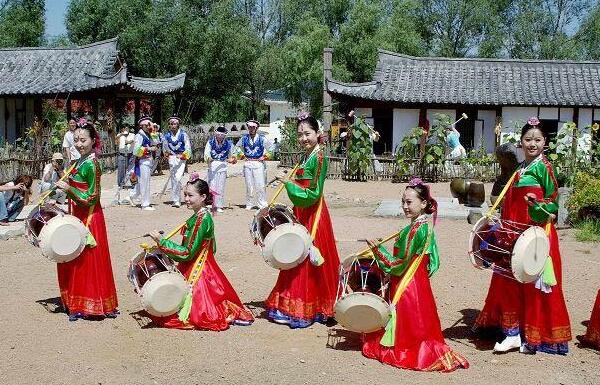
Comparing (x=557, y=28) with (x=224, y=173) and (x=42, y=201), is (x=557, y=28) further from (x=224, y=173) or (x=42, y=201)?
(x=42, y=201)

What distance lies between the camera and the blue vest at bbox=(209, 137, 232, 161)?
A: 13.0 metres

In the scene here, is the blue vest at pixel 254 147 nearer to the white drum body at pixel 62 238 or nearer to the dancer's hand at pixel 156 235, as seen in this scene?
the white drum body at pixel 62 238

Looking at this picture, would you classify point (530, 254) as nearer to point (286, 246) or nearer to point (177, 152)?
point (286, 246)

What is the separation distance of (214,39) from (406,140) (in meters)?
14.3

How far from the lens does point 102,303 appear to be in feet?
20.8

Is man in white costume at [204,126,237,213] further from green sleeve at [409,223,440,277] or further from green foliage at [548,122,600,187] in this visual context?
green sleeve at [409,223,440,277]

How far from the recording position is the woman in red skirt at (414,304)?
17.4 ft

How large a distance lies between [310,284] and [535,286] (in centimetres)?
187

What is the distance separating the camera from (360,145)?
61.7 ft

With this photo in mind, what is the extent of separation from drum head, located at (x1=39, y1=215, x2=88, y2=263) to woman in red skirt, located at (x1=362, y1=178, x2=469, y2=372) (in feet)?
8.16

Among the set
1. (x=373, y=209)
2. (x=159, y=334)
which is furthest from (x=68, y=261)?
(x=373, y=209)

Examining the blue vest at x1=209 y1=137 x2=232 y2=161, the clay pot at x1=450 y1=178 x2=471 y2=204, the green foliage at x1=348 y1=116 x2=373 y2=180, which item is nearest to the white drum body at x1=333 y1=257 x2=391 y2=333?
the blue vest at x1=209 y1=137 x2=232 y2=161

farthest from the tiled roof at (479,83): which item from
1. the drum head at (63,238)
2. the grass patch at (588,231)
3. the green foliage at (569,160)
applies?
the drum head at (63,238)

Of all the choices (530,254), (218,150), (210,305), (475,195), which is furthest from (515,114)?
(210,305)
